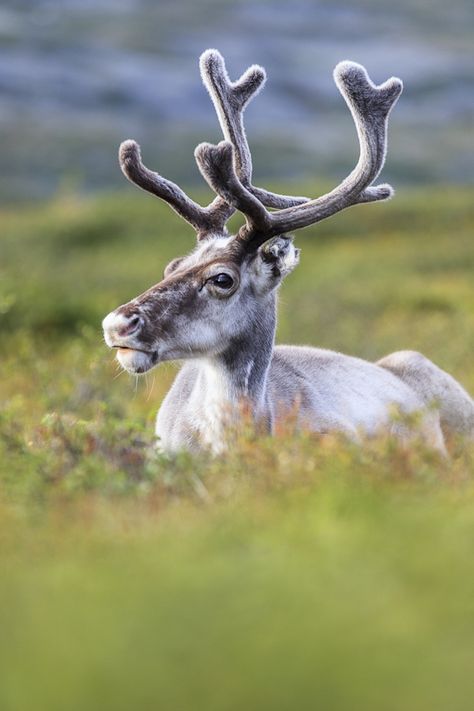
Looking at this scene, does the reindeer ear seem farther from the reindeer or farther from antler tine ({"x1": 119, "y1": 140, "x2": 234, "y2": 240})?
antler tine ({"x1": 119, "y1": 140, "x2": 234, "y2": 240})

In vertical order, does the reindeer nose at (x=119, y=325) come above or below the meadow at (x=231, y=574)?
above

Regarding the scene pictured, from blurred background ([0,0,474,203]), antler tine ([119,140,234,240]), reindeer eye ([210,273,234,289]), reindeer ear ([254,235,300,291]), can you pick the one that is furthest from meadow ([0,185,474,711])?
blurred background ([0,0,474,203])

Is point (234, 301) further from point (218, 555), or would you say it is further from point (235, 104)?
point (218, 555)

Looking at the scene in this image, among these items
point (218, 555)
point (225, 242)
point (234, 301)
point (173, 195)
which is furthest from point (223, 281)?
point (218, 555)

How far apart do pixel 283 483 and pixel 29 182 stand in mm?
60670

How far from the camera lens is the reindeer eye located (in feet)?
26.7

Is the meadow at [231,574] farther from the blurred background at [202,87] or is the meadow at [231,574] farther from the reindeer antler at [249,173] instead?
the blurred background at [202,87]

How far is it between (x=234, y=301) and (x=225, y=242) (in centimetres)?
49

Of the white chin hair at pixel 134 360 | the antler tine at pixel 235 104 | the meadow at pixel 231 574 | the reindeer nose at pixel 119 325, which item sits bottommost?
the meadow at pixel 231 574

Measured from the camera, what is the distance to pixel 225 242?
845 centimetres

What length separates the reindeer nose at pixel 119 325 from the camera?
7578 mm

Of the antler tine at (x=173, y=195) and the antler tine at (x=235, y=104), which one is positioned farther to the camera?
the antler tine at (x=235, y=104)

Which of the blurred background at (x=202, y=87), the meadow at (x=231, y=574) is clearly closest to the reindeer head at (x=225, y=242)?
the meadow at (x=231, y=574)

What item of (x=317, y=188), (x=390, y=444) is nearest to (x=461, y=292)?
(x=317, y=188)
